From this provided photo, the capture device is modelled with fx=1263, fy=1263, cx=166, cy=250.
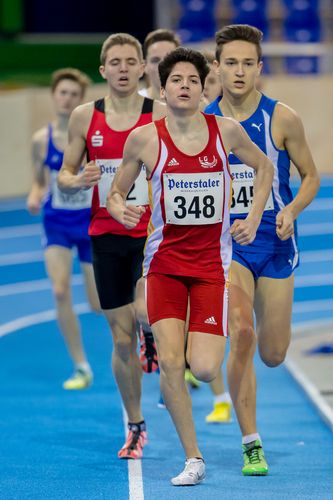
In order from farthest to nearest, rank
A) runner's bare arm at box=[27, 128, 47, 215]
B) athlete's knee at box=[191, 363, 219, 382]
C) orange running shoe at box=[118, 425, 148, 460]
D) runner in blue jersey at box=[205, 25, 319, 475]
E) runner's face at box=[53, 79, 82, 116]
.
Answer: runner's bare arm at box=[27, 128, 47, 215] → runner's face at box=[53, 79, 82, 116] → orange running shoe at box=[118, 425, 148, 460] → runner in blue jersey at box=[205, 25, 319, 475] → athlete's knee at box=[191, 363, 219, 382]

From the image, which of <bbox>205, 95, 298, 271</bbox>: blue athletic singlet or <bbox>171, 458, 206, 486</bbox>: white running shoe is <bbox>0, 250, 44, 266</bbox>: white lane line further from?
<bbox>171, 458, 206, 486</bbox>: white running shoe

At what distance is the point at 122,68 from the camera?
284 inches

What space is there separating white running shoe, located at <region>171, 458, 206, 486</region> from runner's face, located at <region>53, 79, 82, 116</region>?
4272mm

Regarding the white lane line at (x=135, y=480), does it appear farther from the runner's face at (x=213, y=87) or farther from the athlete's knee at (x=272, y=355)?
the runner's face at (x=213, y=87)

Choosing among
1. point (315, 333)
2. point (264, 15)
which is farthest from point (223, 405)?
point (264, 15)

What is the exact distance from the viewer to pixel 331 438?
7633 millimetres

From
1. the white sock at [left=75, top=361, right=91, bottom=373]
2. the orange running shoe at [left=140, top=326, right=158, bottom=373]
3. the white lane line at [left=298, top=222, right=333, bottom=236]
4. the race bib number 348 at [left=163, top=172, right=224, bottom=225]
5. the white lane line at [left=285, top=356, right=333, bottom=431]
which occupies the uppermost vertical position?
the race bib number 348 at [left=163, top=172, right=224, bottom=225]

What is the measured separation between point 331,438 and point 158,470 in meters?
1.32

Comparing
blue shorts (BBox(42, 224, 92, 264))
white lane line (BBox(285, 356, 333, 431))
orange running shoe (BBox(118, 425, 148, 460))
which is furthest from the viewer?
blue shorts (BBox(42, 224, 92, 264))

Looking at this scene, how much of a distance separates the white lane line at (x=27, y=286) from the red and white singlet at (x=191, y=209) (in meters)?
8.00

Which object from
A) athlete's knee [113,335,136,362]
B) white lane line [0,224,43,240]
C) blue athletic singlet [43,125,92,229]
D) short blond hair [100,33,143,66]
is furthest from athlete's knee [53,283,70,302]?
white lane line [0,224,43,240]

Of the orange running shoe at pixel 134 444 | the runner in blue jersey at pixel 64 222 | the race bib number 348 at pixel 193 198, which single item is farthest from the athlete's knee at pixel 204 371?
the runner in blue jersey at pixel 64 222

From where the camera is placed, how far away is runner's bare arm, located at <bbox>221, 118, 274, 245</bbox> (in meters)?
6.33

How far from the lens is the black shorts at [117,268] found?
7141 millimetres
